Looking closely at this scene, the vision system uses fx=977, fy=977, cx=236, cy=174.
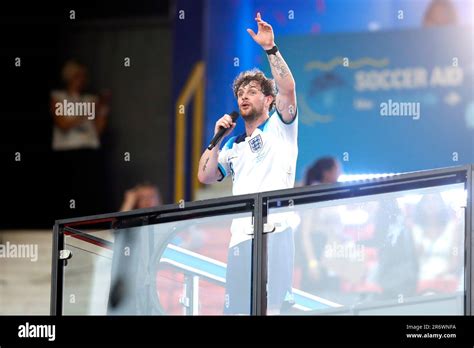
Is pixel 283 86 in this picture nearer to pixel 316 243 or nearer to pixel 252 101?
pixel 252 101

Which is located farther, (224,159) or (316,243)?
(224,159)

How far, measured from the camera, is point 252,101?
577 cm

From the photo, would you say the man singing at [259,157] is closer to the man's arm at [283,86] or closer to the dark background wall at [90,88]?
the man's arm at [283,86]

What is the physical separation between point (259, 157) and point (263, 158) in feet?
0.09

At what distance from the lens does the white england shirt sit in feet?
17.8

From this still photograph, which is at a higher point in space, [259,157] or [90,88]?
[90,88]

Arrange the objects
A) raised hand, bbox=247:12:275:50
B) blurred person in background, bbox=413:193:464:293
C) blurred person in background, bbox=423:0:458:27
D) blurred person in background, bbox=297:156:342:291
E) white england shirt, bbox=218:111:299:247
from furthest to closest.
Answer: blurred person in background, bbox=423:0:458:27 → raised hand, bbox=247:12:275:50 → white england shirt, bbox=218:111:299:247 → blurred person in background, bbox=297:156:342:291 → blurred person in background, bbox=413:193:464:293

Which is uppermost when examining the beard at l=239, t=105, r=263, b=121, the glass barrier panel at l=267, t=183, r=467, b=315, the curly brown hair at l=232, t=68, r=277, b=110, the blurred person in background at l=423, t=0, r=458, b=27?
the blurred person in background at l=423, t=0, r=458, b=27

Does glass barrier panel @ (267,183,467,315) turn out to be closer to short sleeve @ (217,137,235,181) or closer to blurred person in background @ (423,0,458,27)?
short sleeve @ (217,137,235,181)

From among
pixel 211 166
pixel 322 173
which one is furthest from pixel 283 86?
pixel 322 173

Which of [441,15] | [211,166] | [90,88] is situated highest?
[90,88]

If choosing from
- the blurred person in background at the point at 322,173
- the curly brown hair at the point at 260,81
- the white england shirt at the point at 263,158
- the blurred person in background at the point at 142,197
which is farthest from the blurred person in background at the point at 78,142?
the white england shirt at the point at 263,158

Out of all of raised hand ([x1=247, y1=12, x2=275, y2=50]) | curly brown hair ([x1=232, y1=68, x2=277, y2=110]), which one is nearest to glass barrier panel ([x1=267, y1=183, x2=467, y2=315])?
curly brown hair ([x1=232, y1=68, x2=277, y2=110])
